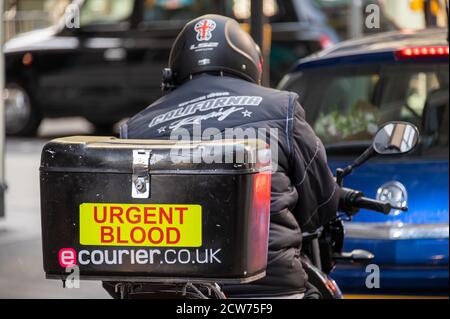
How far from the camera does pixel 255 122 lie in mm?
3592

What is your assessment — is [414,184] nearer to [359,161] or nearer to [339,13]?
[359,161]

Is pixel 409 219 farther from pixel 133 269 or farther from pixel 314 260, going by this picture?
pixel 133 269

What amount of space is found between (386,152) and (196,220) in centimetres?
99

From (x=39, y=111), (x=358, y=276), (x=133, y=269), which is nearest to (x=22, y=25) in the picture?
(x=39, y=111)

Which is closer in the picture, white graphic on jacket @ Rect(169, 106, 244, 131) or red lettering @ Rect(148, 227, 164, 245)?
red lettering @ Rect(148, 227, 164, 245)

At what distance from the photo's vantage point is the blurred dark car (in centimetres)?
1464

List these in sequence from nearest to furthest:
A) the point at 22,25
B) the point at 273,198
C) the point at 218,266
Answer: the point at 218,266 → the point at 273,198 → the point at 22,25

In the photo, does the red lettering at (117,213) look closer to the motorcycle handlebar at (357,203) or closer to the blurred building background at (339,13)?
the motorcycle handlebar at (357,203)

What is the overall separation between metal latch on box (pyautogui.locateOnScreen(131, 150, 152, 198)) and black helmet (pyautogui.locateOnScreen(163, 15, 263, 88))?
85 centimetres

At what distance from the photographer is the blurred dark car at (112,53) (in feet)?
48.0

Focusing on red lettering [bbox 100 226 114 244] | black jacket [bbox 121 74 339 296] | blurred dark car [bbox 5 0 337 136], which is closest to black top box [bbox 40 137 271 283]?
red lettering [bbox 100 226 114 244]

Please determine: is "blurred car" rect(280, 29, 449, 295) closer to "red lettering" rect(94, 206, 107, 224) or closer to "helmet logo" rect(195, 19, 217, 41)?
"helmet logo" rect(195, 19, 217, 41)

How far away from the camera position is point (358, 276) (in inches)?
208
